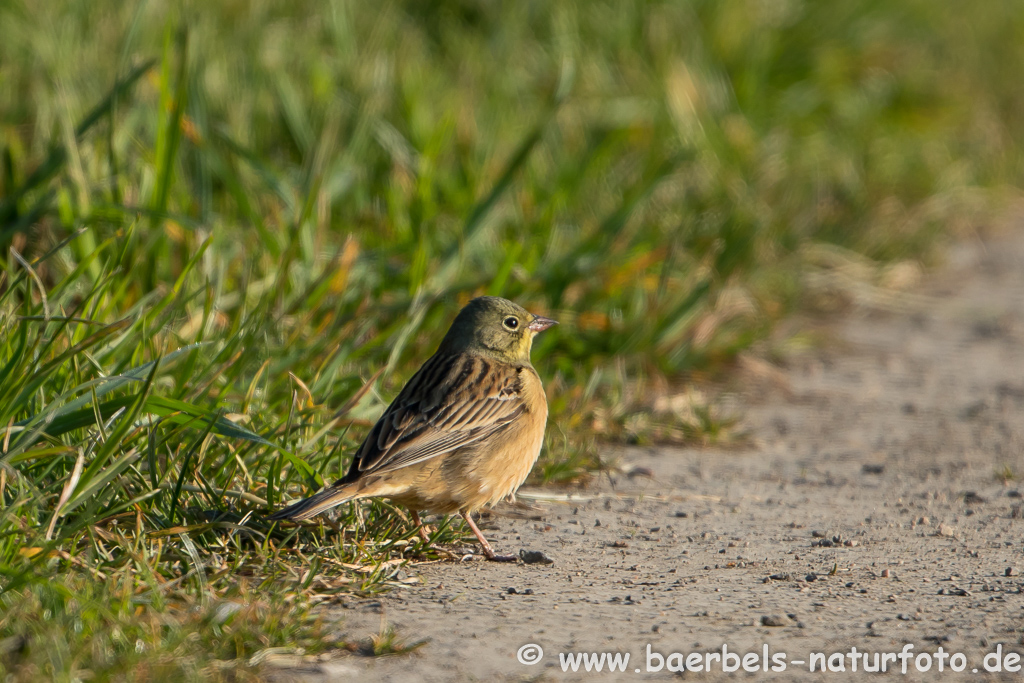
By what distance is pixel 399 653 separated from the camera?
359 cm

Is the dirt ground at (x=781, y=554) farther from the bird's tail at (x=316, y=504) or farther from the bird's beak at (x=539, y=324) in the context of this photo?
the bird's beak at (x=539, y=324)

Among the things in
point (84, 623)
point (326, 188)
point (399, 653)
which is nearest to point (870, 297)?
point (326, 188)

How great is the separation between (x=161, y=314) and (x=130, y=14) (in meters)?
4.43

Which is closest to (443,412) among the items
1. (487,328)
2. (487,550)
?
(487,550)

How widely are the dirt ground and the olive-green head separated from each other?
68 cm

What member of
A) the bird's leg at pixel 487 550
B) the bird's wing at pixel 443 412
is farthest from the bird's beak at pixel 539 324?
the bird's leg at pixel 487 550

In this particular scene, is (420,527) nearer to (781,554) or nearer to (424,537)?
(424,537)

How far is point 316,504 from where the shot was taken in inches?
157

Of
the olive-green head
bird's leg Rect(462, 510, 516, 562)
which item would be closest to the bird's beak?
Result: the olive-green head

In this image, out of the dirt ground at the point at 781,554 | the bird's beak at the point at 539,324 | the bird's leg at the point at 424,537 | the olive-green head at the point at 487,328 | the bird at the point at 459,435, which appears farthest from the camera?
the bird's beak at the point at 539,324

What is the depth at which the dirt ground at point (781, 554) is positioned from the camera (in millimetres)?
3748

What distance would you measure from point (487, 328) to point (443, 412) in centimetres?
66

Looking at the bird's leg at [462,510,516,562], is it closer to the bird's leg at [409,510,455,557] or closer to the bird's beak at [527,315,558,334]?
the bird's leg at [409,510,455,557]

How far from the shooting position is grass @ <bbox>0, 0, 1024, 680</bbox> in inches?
157
